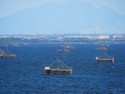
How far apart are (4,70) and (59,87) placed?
43798 millimetres

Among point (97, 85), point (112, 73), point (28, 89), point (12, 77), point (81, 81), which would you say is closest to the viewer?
point (28, 89)

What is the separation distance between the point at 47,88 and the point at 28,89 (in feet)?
12.5

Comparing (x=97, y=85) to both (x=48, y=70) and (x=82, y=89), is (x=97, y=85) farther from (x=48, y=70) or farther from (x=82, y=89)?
(x=48, y=70)

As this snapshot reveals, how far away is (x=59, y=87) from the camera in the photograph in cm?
10806

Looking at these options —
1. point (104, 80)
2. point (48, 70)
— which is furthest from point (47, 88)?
point (48, 70)

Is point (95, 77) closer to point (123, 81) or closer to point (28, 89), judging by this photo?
point (123, 81)

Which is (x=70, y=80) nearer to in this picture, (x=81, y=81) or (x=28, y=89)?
(x=81, y=81)

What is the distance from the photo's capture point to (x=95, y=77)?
128 metres

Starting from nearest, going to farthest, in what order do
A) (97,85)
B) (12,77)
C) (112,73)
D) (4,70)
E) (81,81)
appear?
(97,85) < (81,81) < (12,77) < (112,73) < (4,70)

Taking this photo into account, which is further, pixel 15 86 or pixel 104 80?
pixel 104 80

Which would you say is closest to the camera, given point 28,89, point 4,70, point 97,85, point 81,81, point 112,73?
point 28,89

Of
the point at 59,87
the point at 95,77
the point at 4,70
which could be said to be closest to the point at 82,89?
the point at 59,87

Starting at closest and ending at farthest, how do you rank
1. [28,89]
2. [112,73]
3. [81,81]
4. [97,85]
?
1. [28,89]
2. [97,85]
3. [81,81]
4. [112,73]

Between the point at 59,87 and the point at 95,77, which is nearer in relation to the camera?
the point at 59,87
